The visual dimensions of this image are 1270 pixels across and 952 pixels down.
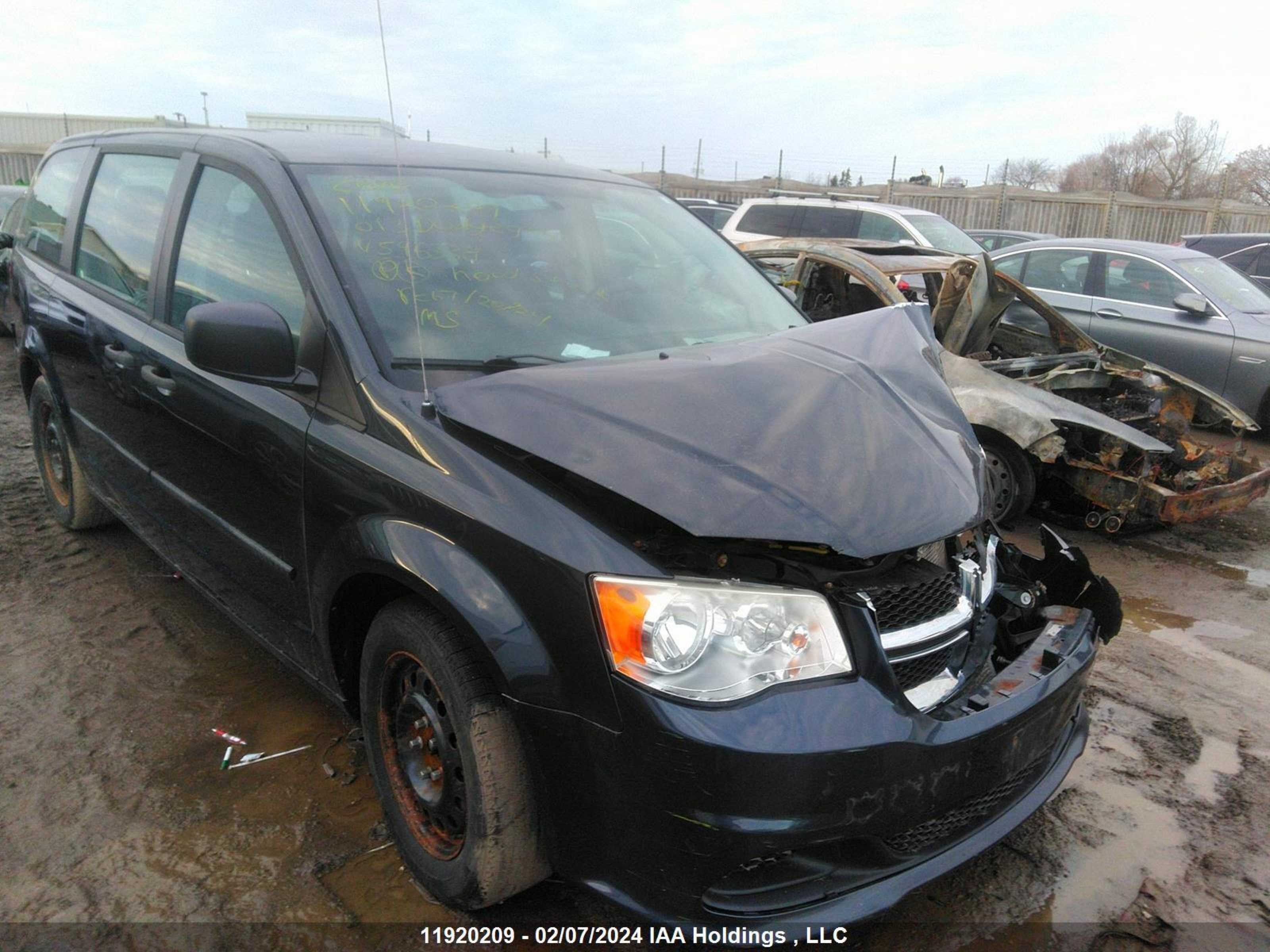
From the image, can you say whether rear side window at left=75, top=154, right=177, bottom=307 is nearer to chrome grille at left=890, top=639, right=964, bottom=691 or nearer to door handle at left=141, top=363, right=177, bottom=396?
door handle at left=141, top=363, right=177, bottom=396

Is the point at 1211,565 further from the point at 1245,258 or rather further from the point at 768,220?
the point at 768,220

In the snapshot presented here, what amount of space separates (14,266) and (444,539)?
161 inches

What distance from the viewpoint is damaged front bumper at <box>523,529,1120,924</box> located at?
1725 mm

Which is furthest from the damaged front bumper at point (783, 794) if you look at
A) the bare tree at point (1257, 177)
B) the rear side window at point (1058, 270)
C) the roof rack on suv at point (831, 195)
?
the bare tree at point (1257, 177)

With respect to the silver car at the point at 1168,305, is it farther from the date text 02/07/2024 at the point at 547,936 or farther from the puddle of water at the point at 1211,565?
the date text 02/07/2024 at the point at 547,936

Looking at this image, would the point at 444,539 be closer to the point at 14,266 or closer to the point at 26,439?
the point at 14,266

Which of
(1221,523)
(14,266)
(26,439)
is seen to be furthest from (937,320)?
(26,439)

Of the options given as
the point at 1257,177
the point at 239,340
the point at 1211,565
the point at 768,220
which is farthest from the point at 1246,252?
the point at 1257,177

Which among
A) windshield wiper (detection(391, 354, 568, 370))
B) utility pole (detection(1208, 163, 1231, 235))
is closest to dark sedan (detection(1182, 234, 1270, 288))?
utility pole (detection(1208, 163, 1231, 235))

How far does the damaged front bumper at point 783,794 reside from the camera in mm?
1725

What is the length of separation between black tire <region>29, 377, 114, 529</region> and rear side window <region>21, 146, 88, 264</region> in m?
0.67

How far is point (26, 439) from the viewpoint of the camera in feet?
21.5

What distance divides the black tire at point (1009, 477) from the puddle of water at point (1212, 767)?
2184 millimetres

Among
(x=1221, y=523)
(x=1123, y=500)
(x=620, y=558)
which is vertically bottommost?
(x=1221, y=523)
